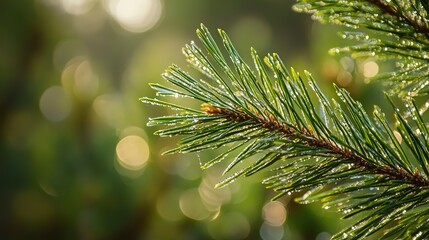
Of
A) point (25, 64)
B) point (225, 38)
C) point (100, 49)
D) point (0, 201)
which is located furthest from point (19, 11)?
point (100, 49)

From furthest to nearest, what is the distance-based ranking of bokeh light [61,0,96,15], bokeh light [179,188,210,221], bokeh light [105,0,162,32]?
bokeh light [105,0,162,32], bokeh light [61,0,96,15], bokeh light [179,188,210,221]

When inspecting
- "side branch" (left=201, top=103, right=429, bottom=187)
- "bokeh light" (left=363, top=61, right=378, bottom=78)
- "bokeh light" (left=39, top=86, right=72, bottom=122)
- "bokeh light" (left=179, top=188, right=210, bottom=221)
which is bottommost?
"side branch" (left=201, top=103, right=429, bottom=187)

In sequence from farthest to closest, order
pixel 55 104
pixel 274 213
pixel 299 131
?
pixel 55 104, pixel 274 213, pixel 299 131

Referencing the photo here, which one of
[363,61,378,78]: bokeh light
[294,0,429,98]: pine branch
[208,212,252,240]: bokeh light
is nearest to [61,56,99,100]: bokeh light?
[208,212,252,240]: bokeh light

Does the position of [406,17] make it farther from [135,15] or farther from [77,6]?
[135,15]

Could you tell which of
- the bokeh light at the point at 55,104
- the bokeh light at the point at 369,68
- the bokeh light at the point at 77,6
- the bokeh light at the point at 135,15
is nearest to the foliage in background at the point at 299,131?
the bokeh light at the point at 369,68

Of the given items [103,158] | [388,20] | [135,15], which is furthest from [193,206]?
[135,15]

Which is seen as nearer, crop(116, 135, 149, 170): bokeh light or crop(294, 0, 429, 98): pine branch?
crop(294, 0, 429, 98): pine branch

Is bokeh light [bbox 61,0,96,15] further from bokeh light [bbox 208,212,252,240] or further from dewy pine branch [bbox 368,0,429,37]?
dewy pine branch [bbox 368,0,429,37]
